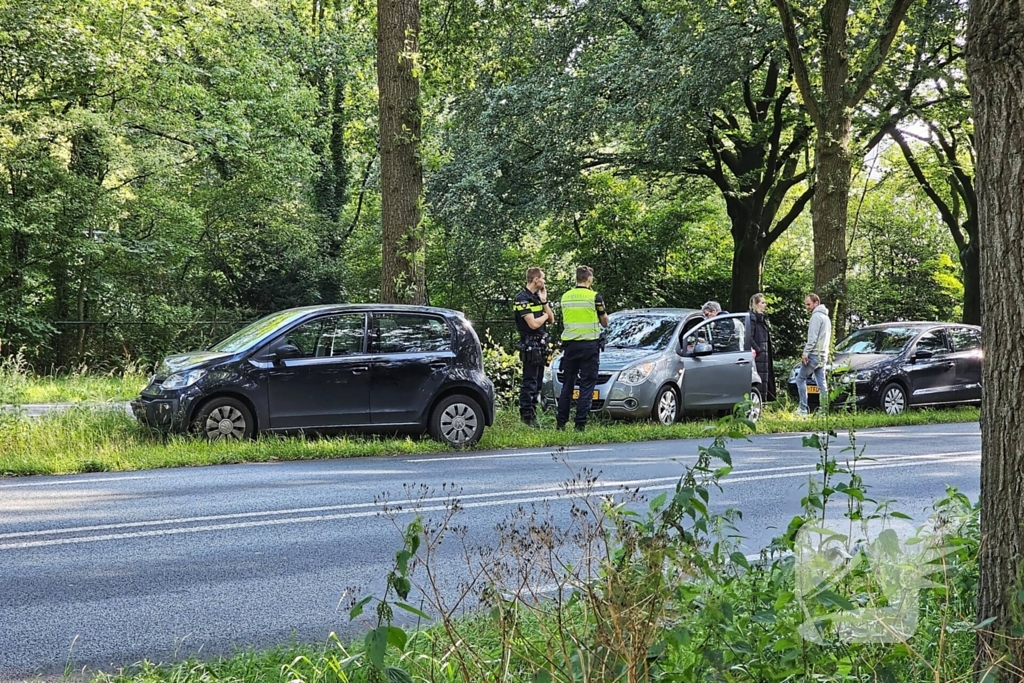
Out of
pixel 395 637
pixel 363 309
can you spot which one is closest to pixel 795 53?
pixel 363 309

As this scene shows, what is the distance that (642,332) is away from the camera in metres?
16.5

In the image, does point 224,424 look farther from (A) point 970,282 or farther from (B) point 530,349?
(A) point 970,282

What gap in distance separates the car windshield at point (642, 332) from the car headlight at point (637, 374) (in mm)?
649

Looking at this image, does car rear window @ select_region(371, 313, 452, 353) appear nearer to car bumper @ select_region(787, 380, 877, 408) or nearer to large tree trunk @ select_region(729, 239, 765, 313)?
car bumper @ select_region(787, 380, 877, 408)

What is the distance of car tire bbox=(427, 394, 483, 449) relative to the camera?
12508 mm

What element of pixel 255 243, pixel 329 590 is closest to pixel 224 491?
pixel 329 590

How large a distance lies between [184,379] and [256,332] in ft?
3.64

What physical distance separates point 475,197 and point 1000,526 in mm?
20912

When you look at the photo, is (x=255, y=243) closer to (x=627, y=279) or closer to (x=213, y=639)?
(x=627, y=279)

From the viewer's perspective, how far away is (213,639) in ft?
16.1

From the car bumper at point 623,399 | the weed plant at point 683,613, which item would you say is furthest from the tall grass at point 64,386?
the weed plant at point 683,613

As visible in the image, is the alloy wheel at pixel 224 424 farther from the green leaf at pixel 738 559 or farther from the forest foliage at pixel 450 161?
the green leaf at pixel 738 559

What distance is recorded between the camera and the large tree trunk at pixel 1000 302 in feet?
10.6

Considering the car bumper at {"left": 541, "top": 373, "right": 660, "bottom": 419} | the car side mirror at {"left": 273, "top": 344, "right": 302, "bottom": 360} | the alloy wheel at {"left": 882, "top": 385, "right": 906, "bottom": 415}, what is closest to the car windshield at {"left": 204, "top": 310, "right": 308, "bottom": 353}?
the car side mirror at {"left": 273, "top": 344, "right": 302, "bottom": 360}
